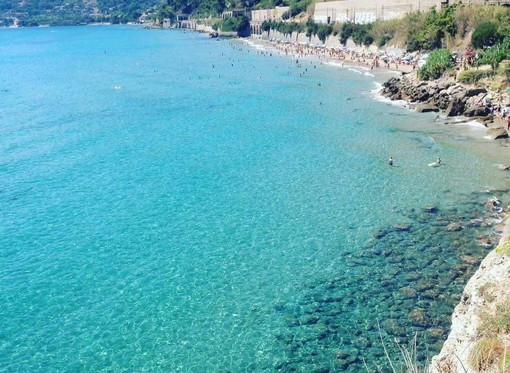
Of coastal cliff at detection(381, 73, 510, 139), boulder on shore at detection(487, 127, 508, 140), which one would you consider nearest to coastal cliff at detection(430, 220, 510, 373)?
boulder on shore at detection(487, 127, 508, 140)

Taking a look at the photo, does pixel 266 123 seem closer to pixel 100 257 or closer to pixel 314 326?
pixel 100 257

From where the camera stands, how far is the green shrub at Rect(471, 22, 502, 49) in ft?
199

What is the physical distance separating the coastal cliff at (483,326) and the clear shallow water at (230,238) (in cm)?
326

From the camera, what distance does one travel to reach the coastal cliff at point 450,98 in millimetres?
45125

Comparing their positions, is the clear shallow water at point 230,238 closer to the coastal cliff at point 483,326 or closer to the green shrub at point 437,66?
the coastal cliff at point 483,326

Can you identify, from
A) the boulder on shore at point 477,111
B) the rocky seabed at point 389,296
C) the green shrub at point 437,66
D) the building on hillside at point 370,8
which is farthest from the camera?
the building on hillside at point 370,8

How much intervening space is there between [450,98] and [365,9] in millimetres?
63390

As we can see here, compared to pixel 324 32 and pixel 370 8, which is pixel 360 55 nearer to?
pixel 370 8

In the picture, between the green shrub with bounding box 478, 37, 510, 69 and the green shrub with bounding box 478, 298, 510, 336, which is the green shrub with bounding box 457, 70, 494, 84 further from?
the green shrub with bounding box 478, 298, 510, 336

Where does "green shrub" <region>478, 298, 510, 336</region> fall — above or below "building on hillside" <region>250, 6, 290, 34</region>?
below

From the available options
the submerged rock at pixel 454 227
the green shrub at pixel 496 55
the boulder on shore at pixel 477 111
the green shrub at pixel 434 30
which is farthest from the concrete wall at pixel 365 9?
the submerged rock at pixel 454 227

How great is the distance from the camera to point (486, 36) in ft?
200

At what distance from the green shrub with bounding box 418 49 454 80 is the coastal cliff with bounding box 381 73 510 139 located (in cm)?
122

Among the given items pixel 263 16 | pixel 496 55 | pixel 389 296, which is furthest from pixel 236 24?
pixel 389 296
